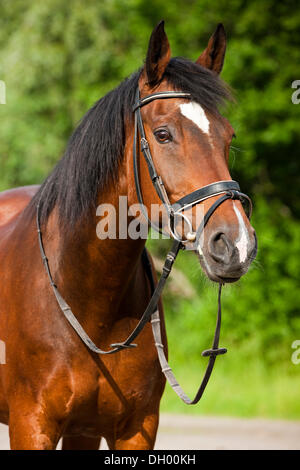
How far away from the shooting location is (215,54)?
10.9ft

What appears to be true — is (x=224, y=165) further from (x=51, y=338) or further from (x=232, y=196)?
(x=51, y=338)

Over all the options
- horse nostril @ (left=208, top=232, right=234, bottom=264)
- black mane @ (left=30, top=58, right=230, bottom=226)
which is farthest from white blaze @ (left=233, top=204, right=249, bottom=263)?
black mane @ (left=30, top=58, right=230, bottom=226)

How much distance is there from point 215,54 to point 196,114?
0.58 meters

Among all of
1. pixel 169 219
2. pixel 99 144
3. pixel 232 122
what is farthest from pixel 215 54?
pixel 232 122

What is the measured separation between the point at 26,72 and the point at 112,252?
36.9 ft

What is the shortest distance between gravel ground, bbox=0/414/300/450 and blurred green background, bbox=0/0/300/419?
2.32 ft

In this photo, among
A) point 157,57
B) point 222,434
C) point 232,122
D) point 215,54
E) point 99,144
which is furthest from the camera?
point 232,122

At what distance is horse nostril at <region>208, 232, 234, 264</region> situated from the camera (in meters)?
2.61

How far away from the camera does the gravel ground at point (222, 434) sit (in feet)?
22.9

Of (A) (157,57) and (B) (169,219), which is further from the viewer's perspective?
(A) (157,57)

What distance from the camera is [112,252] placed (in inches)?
127

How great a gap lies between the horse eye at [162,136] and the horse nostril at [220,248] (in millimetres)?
496

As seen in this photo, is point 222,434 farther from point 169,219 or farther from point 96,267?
point 169,219

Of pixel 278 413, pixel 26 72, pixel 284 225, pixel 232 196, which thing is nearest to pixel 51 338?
pixel 232 196
